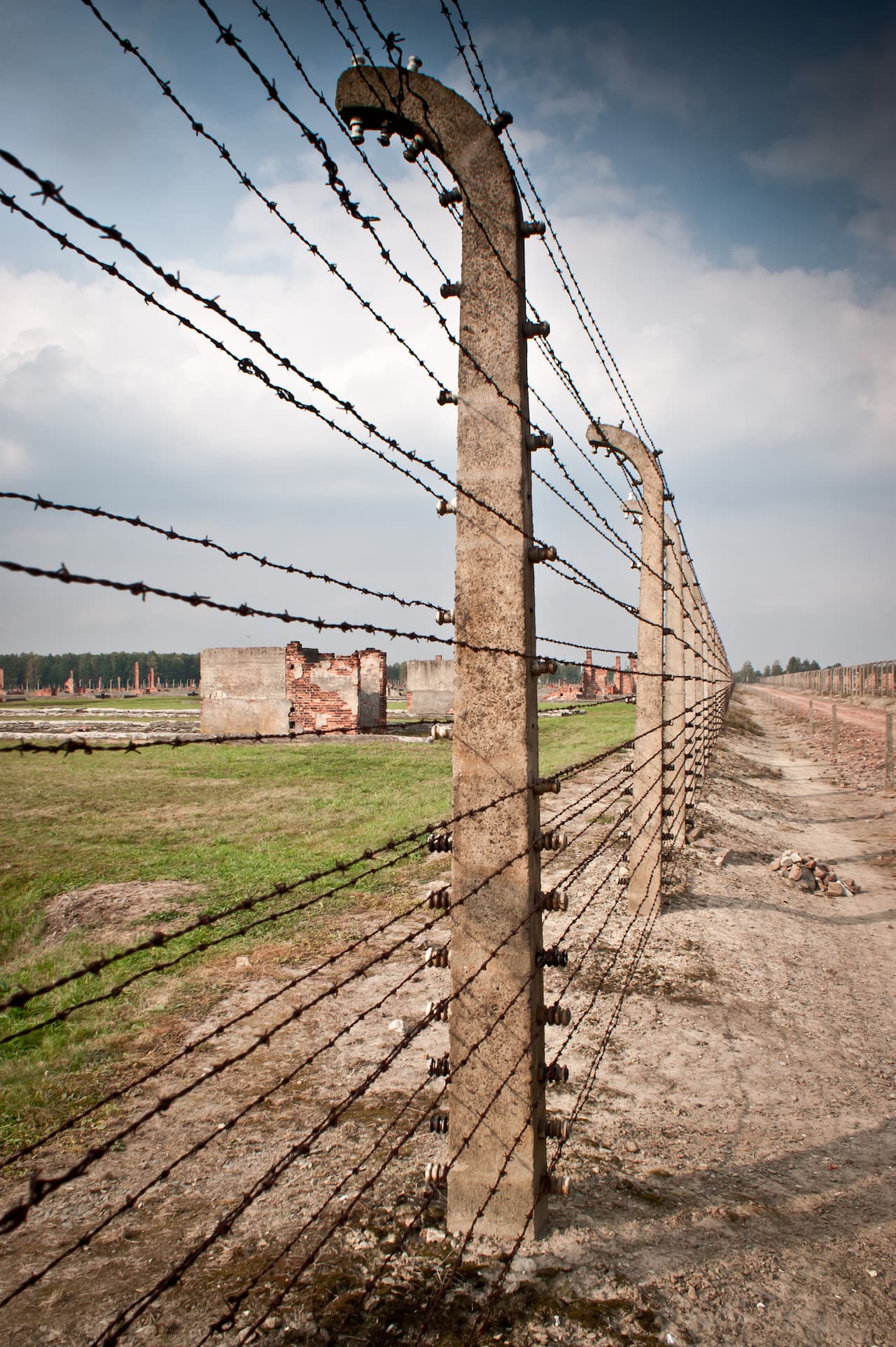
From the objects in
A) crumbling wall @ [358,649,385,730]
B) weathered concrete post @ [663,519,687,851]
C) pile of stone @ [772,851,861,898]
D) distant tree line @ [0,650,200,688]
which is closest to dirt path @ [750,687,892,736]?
crumbling wall @ [358,649,385,730]

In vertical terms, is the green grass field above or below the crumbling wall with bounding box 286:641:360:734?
below

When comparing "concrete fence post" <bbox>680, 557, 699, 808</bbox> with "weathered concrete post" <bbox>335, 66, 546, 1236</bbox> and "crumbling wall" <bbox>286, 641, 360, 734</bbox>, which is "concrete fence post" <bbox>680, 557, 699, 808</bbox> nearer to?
"weathered concrete post" <bbox>335, 66, 546, 1236</bbox>

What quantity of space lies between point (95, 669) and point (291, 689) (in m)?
108

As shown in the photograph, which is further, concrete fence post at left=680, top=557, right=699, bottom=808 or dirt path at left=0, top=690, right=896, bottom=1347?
concrete fence post at left=680, top=557, right=699, bottom=808

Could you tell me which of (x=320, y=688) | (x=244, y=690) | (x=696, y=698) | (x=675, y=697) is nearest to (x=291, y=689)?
(x=320, y=688)

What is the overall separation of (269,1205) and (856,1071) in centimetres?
320

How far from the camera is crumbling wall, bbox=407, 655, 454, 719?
3020 cm

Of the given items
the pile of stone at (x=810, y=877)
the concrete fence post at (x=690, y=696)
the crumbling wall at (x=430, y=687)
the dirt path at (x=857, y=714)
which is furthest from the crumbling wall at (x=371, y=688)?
Answer: the pile of stone at (x=810, y=877)

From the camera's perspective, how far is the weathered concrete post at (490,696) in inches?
104

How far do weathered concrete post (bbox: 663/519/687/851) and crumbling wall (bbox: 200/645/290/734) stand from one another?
1571 cm

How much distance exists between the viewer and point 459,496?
8.97ft

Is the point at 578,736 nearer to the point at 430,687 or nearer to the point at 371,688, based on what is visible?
the point at 371,688

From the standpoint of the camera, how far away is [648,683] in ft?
21.0

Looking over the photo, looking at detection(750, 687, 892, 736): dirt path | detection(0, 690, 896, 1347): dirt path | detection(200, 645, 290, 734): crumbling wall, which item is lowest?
detection(0, 690, 896, 1347): dirt path
